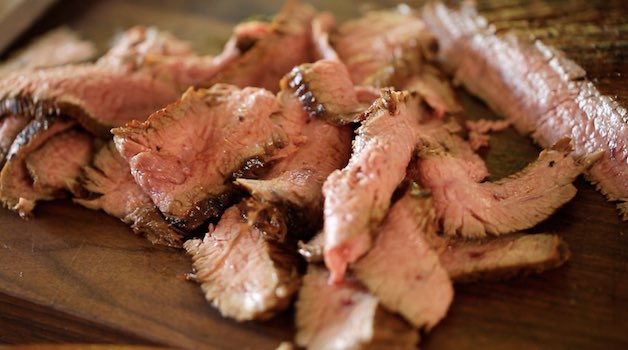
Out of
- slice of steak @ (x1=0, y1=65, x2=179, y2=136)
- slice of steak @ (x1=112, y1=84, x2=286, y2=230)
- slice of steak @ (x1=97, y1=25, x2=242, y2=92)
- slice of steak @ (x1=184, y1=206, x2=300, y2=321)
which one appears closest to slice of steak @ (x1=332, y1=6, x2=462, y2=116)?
slice of steak @ (x1=97, y1=25, x2=242, y2=92)

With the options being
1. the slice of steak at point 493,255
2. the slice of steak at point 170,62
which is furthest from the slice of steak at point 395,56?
the slice of steak at point 493,255

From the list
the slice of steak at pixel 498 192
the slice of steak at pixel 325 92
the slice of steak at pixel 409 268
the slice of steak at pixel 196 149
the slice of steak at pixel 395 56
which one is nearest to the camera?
the slice of steak at pixel 409 268

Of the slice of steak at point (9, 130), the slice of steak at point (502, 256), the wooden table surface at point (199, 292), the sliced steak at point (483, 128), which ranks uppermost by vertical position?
the slice of steak at point (9, 130)

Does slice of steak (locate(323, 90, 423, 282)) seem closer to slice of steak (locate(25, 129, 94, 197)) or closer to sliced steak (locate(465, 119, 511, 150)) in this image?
sliced steak (locate(465, 119, 511, 150))

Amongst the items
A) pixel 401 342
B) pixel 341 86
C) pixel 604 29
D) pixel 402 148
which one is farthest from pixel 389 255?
pixel 604 29

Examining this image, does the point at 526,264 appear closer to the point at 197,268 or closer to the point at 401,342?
the point at 401,342

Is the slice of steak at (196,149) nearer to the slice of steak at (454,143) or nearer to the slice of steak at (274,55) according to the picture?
the slice of steak at (274,55)
